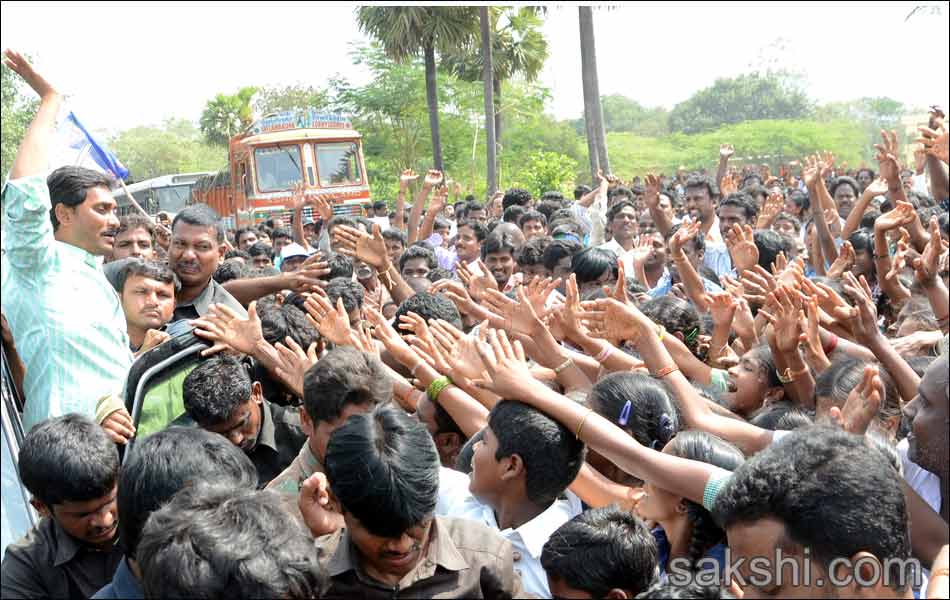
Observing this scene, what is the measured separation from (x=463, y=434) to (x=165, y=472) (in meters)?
1.25

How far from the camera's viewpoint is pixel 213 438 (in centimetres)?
235

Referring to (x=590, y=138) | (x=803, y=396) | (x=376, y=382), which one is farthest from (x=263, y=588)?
(x=590, y=138)

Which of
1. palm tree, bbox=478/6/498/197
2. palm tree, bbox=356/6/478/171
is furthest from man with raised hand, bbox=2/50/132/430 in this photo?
palm tree, bbox=356/6/478/171

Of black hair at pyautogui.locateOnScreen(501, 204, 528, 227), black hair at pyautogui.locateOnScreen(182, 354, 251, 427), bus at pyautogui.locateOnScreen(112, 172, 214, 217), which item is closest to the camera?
black hair at pyautogui.locateOnScreen(182, 354, 251, 427)

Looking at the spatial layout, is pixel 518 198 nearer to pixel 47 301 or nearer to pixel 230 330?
pixel 230 330

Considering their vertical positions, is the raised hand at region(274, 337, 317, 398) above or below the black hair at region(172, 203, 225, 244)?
below

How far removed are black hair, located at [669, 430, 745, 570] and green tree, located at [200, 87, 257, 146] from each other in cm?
3931

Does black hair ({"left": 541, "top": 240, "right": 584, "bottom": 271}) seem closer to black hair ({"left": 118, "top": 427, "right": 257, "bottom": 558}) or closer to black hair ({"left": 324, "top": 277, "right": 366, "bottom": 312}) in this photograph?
black hair ({"left": 324, "top": 277, "right": 366, "bottom": 312})

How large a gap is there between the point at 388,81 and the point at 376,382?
71.6ft

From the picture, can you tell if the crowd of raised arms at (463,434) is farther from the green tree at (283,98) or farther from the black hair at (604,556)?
the green tree at (283,98)

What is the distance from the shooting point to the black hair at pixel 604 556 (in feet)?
7.33

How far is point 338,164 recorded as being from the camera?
1598cm

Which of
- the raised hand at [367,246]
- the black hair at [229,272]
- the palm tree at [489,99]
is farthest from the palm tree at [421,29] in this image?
the raised hand at [367,246]

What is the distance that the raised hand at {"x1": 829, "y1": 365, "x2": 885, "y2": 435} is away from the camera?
264cm
